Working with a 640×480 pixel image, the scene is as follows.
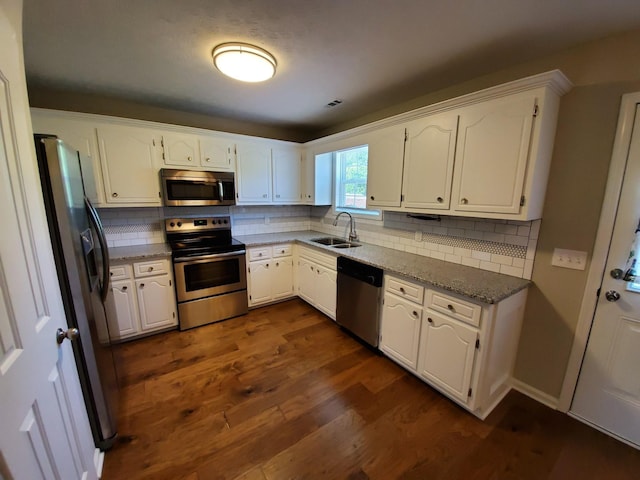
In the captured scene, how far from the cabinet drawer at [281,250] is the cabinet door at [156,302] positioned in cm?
124

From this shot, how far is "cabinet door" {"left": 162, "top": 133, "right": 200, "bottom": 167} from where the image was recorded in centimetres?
282

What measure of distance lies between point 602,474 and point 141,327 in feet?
12.1

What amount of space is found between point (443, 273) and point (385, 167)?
1.15m

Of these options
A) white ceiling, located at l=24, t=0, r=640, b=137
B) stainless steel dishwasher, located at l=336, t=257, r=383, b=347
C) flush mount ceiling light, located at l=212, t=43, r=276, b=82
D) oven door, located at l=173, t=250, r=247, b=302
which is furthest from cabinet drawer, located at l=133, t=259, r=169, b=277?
flush mount ceiling light, located at l=212, t=43, r=276, b=82

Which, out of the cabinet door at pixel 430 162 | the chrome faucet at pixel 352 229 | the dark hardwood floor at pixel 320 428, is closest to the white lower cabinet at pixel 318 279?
the chrome faucet at pixel 352 229

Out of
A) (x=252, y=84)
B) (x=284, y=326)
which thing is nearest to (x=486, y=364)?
(x=284, y=326)

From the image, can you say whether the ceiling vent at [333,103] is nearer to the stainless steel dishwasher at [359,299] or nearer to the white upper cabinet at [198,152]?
the white upper cabinet at [198,152]

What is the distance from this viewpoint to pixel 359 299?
8.38 ft

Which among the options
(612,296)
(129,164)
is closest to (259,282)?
(129,164)

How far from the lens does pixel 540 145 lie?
64.8 inches

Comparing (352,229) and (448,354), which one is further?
(352,229)

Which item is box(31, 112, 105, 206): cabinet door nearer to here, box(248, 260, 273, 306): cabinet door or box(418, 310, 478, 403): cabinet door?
box(248, 260, 273, 306): cabinet door

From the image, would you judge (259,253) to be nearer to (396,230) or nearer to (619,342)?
(396,230)

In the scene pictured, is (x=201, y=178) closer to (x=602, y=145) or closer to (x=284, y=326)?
(x=284, y=326)
